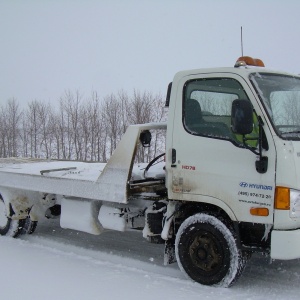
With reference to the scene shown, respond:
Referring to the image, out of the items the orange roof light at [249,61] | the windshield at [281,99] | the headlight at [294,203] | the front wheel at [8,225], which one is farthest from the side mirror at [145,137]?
the front wheel at [8,225]

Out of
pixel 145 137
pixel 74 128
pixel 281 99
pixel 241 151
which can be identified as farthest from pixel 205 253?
pixel 74 128

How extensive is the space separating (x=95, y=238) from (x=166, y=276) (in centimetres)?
217

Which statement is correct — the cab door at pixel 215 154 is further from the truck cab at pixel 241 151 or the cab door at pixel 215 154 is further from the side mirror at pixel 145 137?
the side mirror at pixel 145 137

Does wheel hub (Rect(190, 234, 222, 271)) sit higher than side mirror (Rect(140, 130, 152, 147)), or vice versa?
side mirror (Rect(140, 130, 152, 147))

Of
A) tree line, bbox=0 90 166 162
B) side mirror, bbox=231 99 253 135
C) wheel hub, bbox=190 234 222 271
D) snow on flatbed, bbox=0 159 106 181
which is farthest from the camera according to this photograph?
tree line, bbox=0 90 166 162

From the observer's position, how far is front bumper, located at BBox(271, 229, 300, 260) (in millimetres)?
3775

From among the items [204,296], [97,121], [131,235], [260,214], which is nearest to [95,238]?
[131,235]

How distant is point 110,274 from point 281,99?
2.71 metres

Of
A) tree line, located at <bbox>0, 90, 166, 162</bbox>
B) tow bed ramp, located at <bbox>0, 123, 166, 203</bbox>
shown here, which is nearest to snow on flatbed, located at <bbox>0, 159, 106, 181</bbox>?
tow bed ramp, located at <bbox>0, 123, 166, 203</bbox>

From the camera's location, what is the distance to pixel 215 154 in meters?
4.21

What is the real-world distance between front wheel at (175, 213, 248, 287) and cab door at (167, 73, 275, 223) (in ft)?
0.82

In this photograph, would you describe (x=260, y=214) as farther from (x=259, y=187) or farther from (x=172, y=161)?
(x=172, y=161)

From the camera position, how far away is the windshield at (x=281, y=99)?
4031 millimetres

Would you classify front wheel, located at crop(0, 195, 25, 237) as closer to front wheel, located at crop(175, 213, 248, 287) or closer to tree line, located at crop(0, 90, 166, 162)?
front wheel, located at crop(175, 213, 248, 287)
